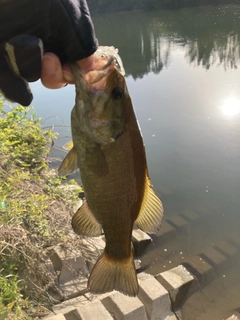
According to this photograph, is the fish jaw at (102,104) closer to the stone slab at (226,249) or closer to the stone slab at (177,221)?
the stone slab at (226,249)

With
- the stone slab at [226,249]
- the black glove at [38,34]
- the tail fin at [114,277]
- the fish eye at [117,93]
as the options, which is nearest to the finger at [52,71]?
the black glove at [38,34]

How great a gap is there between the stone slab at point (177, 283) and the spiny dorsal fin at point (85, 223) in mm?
2425

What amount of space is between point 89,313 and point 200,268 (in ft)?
6.94

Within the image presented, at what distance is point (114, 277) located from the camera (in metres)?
1.75

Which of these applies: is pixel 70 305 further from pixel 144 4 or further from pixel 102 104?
pixel 144 4

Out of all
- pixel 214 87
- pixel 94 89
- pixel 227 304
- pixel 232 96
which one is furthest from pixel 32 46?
pixel 214 87

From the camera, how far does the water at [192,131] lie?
4.98m

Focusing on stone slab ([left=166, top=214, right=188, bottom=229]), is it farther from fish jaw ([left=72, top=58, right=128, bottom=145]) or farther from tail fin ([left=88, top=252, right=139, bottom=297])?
fish jaw ([left=72, top=58, right=128, bottom=145])

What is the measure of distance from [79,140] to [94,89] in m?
0.22

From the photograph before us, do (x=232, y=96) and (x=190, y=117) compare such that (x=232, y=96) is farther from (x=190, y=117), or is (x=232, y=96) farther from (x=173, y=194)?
(x=173, y=194)

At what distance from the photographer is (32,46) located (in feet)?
4.43

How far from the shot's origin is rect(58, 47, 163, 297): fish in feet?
4.86

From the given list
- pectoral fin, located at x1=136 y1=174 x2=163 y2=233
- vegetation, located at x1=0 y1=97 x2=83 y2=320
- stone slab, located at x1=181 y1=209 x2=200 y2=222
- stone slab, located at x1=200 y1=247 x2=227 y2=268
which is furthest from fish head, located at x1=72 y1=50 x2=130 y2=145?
stone slab, located at x1=181 y1=209 x2=200 y2=222

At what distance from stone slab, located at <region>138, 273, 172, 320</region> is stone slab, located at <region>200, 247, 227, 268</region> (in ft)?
4.44
